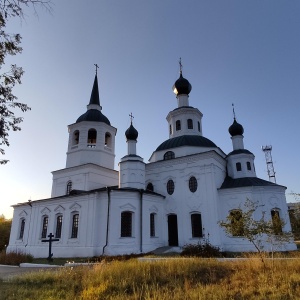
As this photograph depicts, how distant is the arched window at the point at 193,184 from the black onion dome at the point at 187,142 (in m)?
3.87

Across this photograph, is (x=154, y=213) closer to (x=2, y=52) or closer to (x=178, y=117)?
(x=178, y=117)

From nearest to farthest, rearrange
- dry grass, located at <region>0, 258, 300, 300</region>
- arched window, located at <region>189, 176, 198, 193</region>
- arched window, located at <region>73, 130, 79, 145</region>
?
dry grass, located at <region>0, 258, 300, 300</region> → arched window, located at <region>189, 176, 198, 193</region> → arched window, located at <region>73, 130, 79, 145</region>

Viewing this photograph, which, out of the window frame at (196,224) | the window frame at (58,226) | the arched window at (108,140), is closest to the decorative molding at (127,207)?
the window frame at (196,224)

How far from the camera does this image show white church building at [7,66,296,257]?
75.2 ft

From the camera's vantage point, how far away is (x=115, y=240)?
72.1ft

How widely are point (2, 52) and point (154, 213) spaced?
20.6 m

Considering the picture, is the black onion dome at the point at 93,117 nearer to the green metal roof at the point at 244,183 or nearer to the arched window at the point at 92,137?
the arched window at the point at 92,137

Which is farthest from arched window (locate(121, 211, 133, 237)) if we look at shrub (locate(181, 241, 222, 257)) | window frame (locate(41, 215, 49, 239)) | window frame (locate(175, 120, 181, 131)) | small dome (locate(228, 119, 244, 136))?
small dome (locate(228, 119, 244, 136))

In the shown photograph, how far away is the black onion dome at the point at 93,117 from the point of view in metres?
30.4

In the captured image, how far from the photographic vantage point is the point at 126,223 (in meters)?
23.2

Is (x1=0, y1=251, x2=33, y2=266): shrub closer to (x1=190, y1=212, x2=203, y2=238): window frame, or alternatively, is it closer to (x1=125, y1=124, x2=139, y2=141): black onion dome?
(x1=190, y1=212, x2=203, y2=238): window frame

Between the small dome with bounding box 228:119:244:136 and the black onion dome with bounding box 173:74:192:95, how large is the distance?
7.27 meters

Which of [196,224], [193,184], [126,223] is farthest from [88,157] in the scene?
[196,224]

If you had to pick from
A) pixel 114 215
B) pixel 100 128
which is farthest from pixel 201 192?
pixel 100 128
